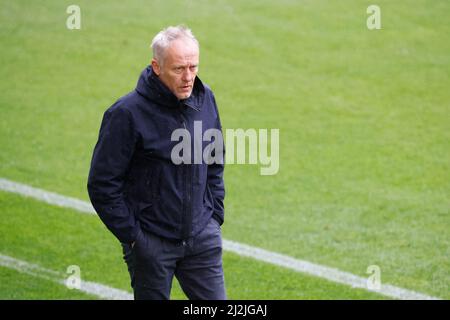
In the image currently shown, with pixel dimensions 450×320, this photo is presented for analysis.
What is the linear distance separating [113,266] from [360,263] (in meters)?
2.06

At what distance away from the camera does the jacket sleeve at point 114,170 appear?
4672 mm

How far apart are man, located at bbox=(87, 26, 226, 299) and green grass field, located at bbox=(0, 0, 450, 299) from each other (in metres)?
1.92

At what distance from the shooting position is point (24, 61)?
1292cm

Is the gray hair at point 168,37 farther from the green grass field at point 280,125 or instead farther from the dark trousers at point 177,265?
the green grass field at point 280,125

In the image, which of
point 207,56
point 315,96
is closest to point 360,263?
point 315,96

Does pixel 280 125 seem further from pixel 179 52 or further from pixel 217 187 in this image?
pixel 179 52

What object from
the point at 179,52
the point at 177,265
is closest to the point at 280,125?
the point at 177,265

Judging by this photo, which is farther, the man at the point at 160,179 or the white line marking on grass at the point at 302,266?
the white line marking on grass at the point at 302,266

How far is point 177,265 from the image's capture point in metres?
5.05

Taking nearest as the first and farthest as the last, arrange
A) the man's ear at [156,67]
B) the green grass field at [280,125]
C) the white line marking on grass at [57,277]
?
the man's ear at [156,67], the white line marking on grass at [57,277], the green grass field at [280,125]

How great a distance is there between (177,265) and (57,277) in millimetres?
2316

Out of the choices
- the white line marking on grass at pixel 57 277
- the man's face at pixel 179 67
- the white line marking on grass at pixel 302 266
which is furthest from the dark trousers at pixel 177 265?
the white line marking on grass at pixel 302 266
